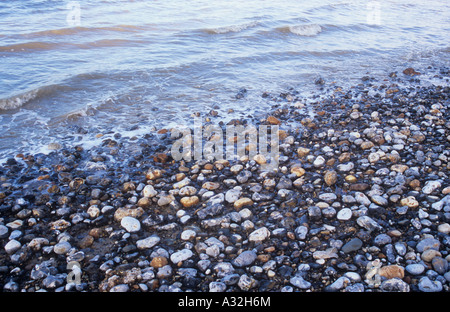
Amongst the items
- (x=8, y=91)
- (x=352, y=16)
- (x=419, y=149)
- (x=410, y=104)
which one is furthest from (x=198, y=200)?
(x=352, y=16)

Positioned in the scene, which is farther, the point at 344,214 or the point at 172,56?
the point at 172,56

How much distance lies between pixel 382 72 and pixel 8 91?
430 inches

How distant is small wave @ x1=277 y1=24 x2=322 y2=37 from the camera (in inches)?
562

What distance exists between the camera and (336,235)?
3803mm

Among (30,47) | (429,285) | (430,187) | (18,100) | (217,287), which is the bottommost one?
(217,287)

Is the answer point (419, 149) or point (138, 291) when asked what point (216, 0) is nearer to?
point (419, 149)

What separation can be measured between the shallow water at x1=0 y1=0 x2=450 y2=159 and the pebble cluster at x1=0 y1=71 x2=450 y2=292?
A: 1.74 meters

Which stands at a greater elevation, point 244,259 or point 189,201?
point 189,201

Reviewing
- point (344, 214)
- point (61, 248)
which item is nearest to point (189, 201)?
point (61, 248)

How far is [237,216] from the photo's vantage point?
4152 millimetres
